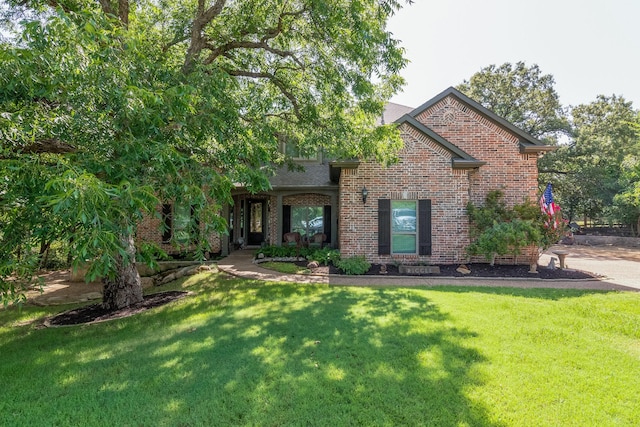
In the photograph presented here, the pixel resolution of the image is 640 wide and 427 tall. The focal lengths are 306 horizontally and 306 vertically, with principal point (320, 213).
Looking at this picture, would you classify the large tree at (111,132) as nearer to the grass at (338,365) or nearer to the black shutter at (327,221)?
the grass at (338,365)

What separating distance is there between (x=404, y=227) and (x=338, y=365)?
7.37 meters

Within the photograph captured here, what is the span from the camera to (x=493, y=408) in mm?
2971

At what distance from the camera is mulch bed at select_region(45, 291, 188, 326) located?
637 centimetres

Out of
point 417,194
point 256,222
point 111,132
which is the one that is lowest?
point 256,222

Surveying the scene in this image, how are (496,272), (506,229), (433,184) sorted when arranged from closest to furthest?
(506,229) → (496,272) → (433,184)

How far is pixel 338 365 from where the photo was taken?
3818 mm

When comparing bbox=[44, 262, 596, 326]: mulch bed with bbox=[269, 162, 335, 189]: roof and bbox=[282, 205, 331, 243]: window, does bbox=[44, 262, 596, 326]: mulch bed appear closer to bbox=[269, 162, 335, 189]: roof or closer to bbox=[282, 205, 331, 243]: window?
bbox=[282, 205, 331, 243]: window

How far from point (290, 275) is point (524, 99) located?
24.1 metres

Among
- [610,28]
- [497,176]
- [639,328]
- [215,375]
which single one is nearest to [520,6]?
[610,28]

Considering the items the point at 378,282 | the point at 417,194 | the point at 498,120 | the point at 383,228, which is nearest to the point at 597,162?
the point at 498,120

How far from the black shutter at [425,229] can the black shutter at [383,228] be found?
3.51 feet

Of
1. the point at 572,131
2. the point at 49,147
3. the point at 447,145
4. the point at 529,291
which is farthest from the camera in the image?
the point at 572,131

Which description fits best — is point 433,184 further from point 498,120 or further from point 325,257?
point 325,257

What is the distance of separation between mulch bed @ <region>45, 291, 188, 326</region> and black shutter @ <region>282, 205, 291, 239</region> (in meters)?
7.09
